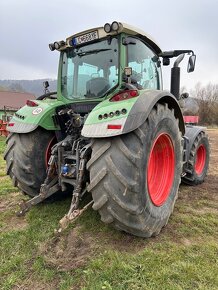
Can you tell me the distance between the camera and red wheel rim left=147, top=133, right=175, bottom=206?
334cm

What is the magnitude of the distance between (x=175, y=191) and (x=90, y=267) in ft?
4.72

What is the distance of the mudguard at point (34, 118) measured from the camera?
3480mm

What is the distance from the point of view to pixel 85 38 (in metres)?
3.55

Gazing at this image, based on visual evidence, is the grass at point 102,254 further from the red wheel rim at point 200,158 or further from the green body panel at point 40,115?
the red wheel rim at point 200,158

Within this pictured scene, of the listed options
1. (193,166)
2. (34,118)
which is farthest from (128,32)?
(193,166)

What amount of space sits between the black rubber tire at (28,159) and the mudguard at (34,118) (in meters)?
0.12

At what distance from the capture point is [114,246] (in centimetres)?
285

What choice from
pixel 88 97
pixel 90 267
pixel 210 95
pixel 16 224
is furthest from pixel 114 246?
pixel 210 95

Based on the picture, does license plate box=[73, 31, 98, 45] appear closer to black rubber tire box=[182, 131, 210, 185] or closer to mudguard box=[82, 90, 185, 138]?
mudguard box=[82, 90, 185, 138]

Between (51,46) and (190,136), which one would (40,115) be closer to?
(51,46)

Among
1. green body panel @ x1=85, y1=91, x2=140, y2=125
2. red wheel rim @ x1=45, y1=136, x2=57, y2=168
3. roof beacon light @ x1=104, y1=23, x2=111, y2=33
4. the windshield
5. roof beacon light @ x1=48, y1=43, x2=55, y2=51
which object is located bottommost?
red wheel rim @ x1=45, y1=136, x2=57, y2=168

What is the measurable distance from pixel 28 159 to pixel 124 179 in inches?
61.1

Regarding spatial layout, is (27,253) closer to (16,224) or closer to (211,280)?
(16,224)

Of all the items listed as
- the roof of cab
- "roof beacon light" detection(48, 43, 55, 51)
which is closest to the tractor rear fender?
the roof of cab
